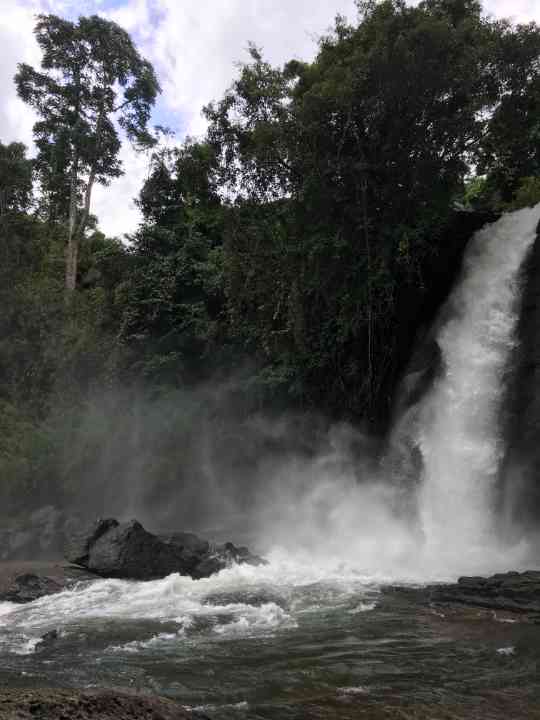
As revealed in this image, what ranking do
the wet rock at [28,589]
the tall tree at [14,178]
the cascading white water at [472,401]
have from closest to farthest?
1. the wet rock at [28,589]
2. the cascading white water at [472,401]
3. the tall tree at [14,178]

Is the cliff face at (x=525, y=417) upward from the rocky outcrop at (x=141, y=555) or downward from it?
upward

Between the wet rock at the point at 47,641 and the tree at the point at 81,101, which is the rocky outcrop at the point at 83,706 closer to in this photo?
the wet rock at the point at 47,641

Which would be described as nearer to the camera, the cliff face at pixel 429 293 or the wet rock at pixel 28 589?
the wet rock at pixel 28 589

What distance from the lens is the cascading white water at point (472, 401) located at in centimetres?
1220

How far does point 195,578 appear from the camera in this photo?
1077 cm

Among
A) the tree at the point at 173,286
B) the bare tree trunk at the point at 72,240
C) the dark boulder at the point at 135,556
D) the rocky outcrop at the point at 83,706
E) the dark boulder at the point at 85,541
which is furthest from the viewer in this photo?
the bare tree trunk at the point at 72,240

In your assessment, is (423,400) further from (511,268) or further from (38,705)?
(38,705)

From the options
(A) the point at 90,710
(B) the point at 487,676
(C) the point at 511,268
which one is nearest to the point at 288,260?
(C) the point at 511,268

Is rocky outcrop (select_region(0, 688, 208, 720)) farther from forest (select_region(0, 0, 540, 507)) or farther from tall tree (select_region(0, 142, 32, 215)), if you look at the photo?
tall tree (select_region(0, 142, 32, 215))

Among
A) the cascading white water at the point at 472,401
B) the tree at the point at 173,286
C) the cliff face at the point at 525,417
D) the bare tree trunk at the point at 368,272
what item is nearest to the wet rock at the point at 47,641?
the cascading white water at the point at 472,401

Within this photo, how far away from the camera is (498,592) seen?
26.2 ft

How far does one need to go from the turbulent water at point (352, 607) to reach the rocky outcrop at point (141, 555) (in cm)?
43

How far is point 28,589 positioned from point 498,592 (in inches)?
273

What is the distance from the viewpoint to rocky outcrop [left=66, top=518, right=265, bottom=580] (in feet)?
35.7
